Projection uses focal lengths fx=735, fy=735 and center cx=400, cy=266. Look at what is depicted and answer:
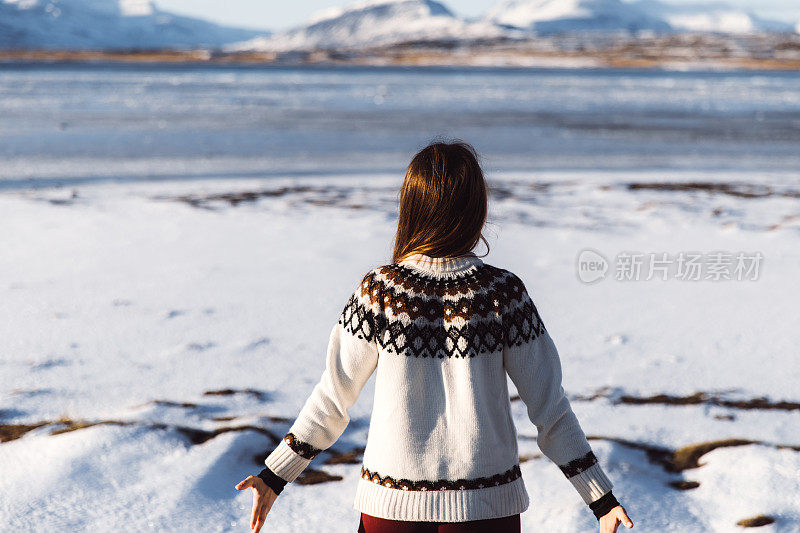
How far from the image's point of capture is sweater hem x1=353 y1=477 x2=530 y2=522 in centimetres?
143

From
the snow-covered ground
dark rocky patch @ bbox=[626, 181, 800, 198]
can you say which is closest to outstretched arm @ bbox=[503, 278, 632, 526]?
the snow-covered ground

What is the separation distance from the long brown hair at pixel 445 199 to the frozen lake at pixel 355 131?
8.75 metres

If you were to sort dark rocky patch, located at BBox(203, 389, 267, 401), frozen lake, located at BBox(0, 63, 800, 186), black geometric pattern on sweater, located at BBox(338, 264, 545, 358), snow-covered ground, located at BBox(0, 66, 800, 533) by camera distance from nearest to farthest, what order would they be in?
1. black geometric pattern on sweater, located at BBox(338, 264, 545, 358)
2. snow-covered ground, located at BBox(0, 66, 800, 533)
3. dark rocky patch, located at BBox(203, 389, 267, 401)
4. frozen lake, located at BBox(0, 63, 800, 186)

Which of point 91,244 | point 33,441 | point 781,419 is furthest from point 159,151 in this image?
point 781,419

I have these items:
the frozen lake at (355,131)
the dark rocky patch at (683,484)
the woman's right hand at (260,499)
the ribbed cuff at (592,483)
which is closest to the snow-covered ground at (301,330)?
the dark rocky patch at (683,484)

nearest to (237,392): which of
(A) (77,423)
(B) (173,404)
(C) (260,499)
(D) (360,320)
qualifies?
(B) (173,404)

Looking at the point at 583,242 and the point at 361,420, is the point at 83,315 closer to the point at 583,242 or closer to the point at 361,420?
the point at 361,420

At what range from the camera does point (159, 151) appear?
12.1 metres

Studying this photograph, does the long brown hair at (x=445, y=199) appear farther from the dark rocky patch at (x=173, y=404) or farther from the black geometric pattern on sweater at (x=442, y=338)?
the dark rocky patch at (x=173, y=404)

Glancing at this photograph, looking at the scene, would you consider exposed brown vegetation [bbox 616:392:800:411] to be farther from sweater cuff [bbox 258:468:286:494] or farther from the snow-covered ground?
Answer: sweater cuff [bbox 258:468:286:494]

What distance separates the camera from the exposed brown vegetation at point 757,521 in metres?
2.43

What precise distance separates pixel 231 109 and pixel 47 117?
194 inches

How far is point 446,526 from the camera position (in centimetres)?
144

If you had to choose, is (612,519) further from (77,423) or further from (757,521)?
(77,423)
